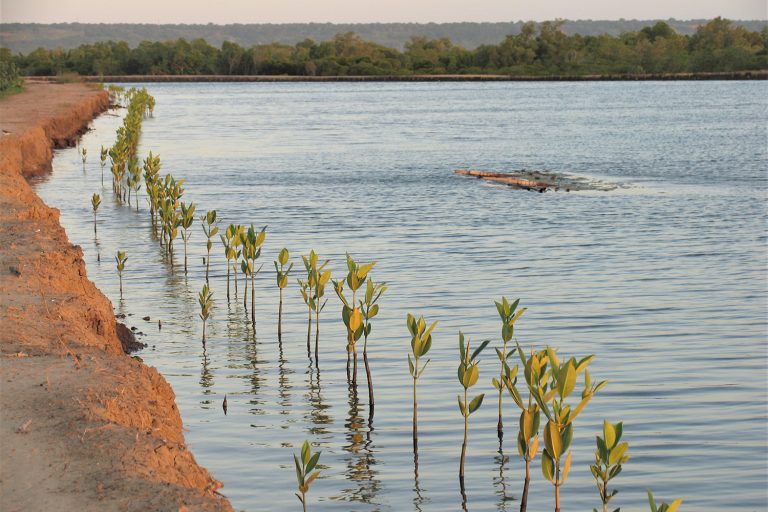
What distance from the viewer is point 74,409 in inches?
333

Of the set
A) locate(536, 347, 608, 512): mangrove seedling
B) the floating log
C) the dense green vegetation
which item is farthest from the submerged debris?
the dense green vegetation

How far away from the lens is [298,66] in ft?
643

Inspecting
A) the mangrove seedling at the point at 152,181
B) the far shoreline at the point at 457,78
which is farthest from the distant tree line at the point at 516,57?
the mangrove seedling at the point at 152,181

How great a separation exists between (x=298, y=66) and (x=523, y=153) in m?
150

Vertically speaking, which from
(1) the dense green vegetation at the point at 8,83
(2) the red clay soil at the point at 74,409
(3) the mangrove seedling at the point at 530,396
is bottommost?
(2) the red clay soil at the point at 74,409

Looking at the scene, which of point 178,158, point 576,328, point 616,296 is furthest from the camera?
point 178,158

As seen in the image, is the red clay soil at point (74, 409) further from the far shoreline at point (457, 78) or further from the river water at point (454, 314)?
the far shoreline at point (457, 78)

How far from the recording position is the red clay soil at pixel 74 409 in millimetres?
7105

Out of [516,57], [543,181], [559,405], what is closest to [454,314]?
[559,405]

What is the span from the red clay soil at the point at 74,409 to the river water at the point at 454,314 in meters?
1.11

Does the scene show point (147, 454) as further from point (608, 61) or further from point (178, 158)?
point (608, 61)

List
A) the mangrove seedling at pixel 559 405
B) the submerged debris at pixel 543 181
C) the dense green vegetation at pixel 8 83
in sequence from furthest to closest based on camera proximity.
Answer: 1. the dense green vegetation at pixel 8 83
2. the submerged debris at pixel 543 181
3. the mangrove seedling at pixel 559 405


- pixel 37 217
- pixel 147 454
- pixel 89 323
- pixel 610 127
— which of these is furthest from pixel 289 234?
pixel 610 127

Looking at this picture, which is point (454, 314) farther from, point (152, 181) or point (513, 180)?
point (513, 180)
